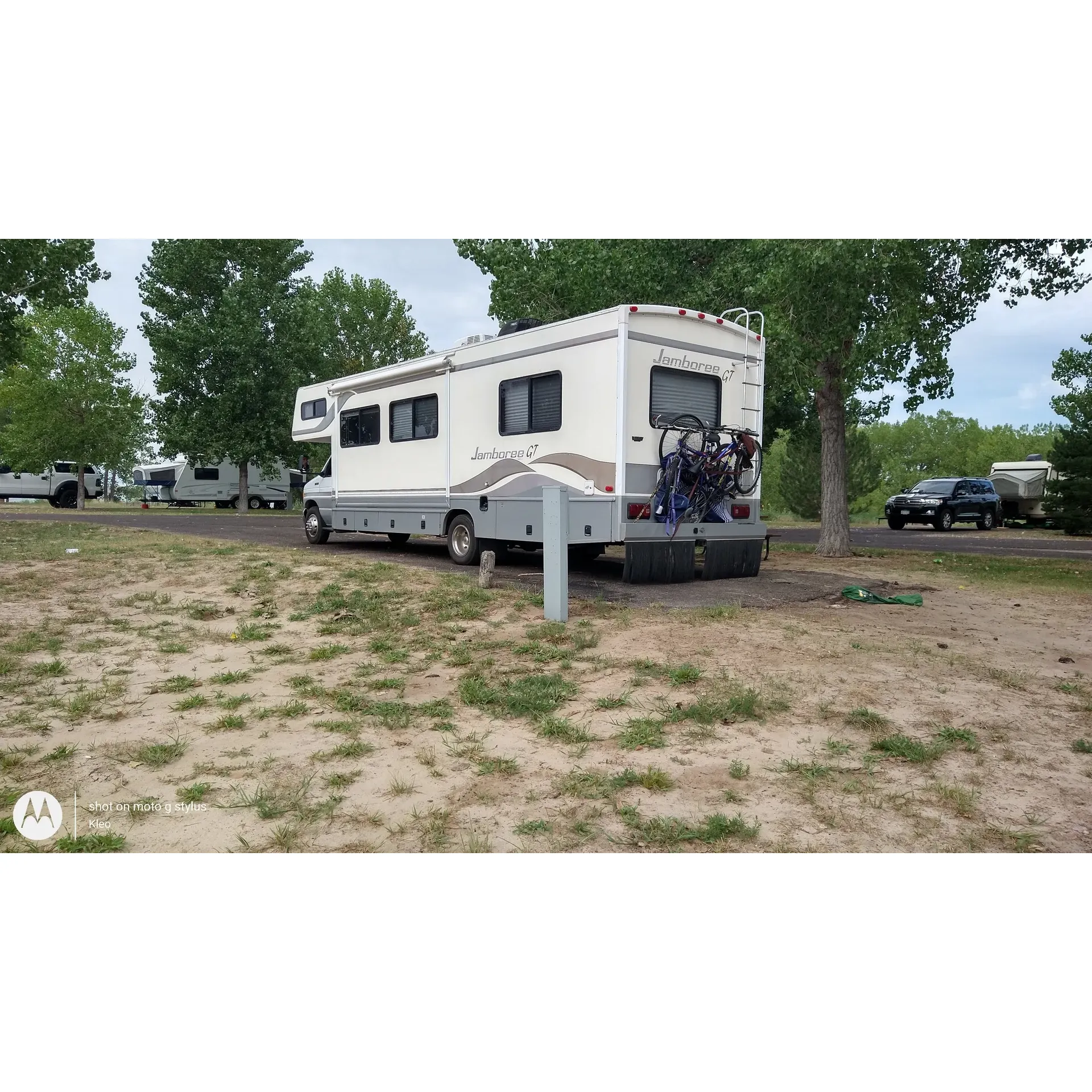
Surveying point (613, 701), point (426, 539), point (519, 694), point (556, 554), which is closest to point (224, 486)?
point (426, 539)

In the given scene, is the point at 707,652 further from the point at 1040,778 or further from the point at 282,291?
the point at 282,291

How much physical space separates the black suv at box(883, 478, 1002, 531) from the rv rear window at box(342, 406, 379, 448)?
19651 millimetres

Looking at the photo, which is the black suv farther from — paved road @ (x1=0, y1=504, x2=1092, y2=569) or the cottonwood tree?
the cottonwood tree

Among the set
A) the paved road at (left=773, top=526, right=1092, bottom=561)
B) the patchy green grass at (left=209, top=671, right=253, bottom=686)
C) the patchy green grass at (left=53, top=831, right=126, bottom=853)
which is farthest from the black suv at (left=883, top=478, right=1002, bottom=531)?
the patchy green grass at (left=53, top=831, right=126, bottom=853)

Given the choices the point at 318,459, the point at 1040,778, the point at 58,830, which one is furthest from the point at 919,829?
the point at 318,459

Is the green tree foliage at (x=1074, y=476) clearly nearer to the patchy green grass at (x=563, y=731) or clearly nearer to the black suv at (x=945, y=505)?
the black suv at (x=945, y=505)

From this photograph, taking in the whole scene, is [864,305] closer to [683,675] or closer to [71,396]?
[683,675]

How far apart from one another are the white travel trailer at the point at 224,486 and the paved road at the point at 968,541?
2591 cm

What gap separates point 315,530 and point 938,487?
21036 mm

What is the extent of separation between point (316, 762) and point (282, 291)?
1311 inches

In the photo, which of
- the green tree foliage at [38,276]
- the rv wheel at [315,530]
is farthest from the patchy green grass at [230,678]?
the green tree foliage at [38,276]

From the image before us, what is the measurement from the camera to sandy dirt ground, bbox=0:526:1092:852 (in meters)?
3.36

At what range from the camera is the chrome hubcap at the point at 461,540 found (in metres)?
11.2

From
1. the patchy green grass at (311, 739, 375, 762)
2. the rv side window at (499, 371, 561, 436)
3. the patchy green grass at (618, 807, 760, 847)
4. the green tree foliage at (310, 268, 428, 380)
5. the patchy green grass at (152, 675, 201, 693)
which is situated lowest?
the patchy green grass at (618, 807, 760, 847)
